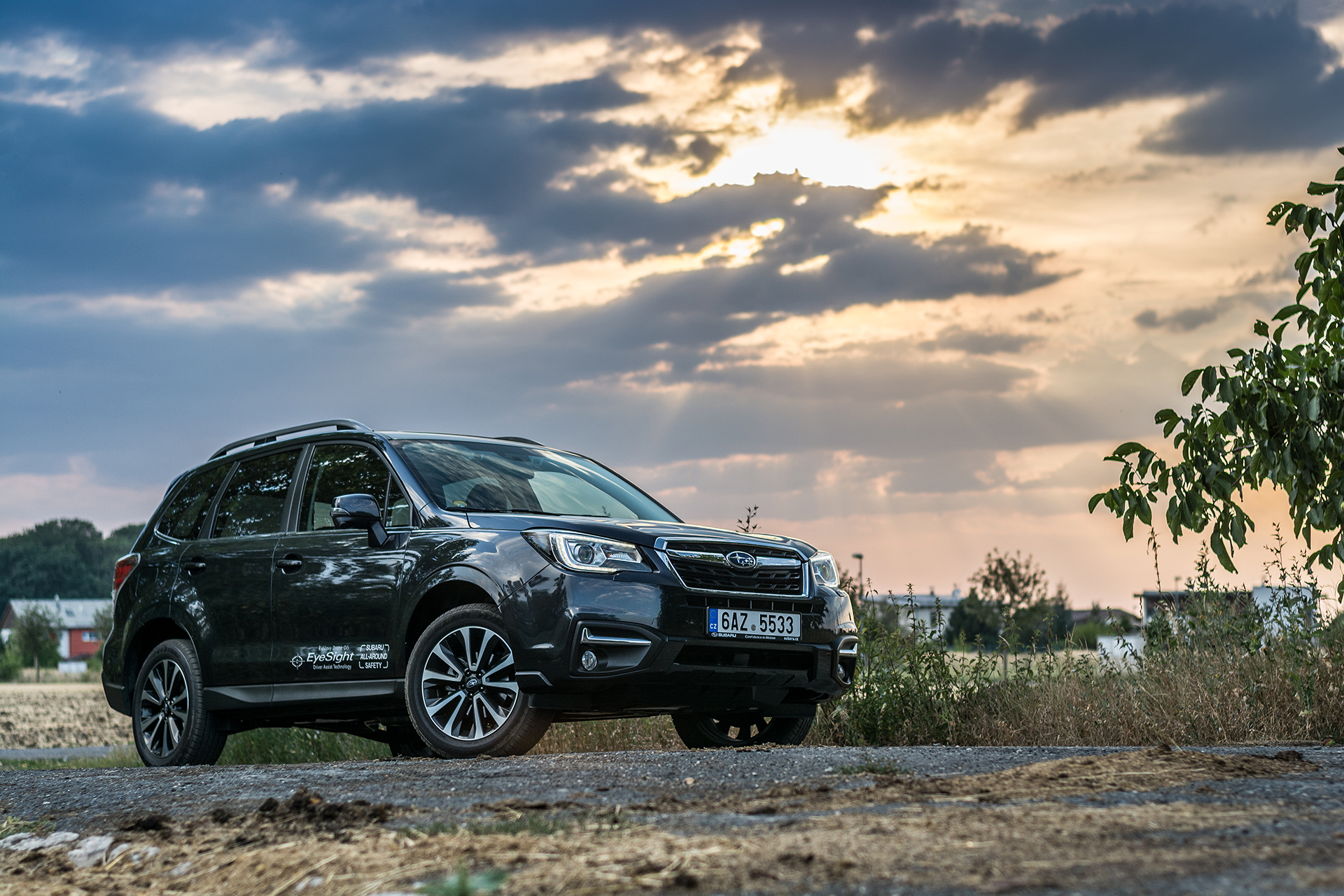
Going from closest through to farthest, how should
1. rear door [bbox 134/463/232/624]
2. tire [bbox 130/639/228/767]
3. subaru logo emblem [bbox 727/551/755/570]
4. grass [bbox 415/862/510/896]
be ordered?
grass [bbox 415/862/510/896] < subaru logo emblem [bbox 727/551/755/570] < tire [bbox 130/639/228/767] < rear door [bbox 134/463/232/624]

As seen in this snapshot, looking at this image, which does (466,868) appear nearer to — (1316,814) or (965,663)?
(1316,814)

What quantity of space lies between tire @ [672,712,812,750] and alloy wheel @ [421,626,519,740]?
5.41 feet

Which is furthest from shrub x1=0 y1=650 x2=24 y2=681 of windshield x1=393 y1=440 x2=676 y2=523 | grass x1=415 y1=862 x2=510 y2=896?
grass x1=415 y1=862 x2=510 y2=896

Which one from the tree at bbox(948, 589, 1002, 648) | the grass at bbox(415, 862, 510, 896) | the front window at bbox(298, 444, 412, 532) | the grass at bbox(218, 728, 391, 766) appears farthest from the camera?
the grass at bbox(218, 728, 391, 766)

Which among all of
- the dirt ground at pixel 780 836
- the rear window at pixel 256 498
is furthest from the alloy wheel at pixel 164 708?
the dirt ground at pixel 780 836

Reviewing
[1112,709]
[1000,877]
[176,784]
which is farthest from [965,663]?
[1000,877]

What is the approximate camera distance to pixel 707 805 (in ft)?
14.7

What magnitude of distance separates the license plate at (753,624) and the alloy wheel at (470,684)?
111 centimetres

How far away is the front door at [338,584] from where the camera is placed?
741 cm

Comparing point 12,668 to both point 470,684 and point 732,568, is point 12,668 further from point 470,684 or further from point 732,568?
point 732,568

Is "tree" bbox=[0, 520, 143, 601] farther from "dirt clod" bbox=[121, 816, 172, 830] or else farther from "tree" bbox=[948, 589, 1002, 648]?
"dirt clod" bbox=[121, 816, 172, 830]

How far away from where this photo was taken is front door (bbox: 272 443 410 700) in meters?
7.41

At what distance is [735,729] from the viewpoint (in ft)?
28.3

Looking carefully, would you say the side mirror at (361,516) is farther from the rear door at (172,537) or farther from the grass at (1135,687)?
the grass at (1135,687)
